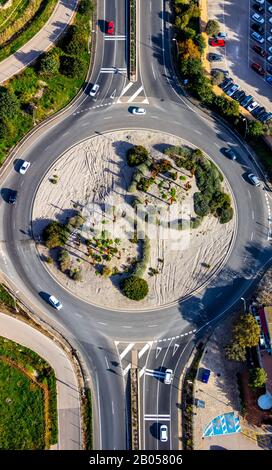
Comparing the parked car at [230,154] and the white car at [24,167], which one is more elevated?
the parked car at [230,154]

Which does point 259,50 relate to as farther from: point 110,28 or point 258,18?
point 110,28

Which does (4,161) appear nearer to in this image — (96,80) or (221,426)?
(96,80)

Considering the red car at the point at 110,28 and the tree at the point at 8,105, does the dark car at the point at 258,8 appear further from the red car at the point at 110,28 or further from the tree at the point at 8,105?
the tree at the point at 8,105

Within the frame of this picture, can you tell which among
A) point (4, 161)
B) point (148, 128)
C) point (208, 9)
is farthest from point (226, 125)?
point (4, 161)

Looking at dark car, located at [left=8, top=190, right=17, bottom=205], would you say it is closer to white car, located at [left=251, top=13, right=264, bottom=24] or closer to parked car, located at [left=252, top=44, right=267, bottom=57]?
parked car, located at [left=252, top=44, right=267, bottom=57]

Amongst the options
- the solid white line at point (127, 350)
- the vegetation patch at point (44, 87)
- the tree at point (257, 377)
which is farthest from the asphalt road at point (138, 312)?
the tree at point (257, 377)
